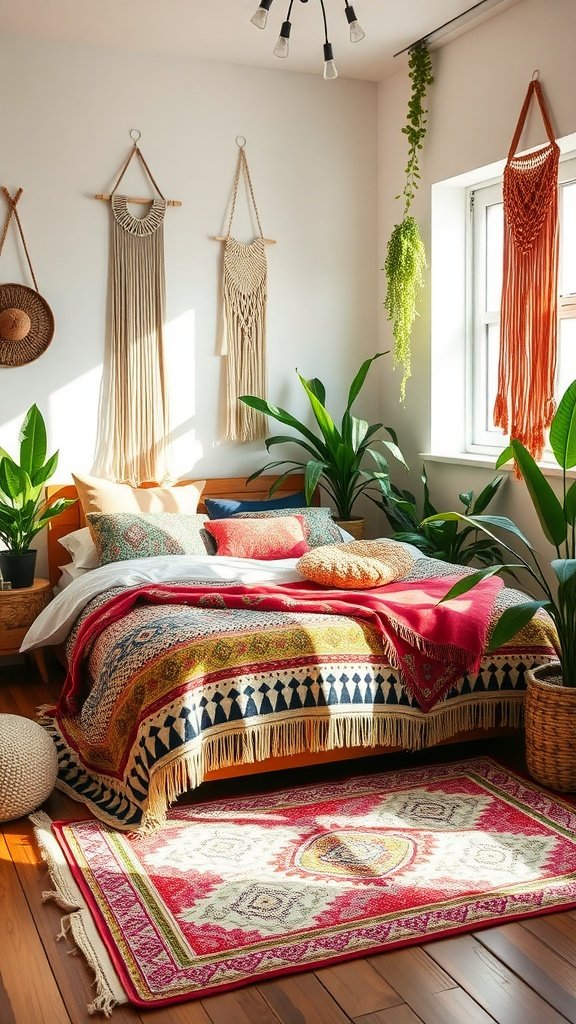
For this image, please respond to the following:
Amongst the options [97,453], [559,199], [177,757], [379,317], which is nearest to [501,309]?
[559,199]

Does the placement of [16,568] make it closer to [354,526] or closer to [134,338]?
[134,338]

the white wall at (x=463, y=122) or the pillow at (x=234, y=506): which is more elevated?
the white wall at (x=463, y=122)

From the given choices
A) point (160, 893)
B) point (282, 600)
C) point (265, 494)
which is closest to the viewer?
point (160, 893)

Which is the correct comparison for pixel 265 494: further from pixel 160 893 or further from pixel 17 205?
pixel 160 893

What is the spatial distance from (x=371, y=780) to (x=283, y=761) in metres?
0.32

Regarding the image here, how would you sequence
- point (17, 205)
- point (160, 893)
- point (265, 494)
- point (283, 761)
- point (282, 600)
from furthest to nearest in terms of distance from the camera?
point (265, 494) < point (17, 205) < point (282, 600) < point (283, 761) < point (160, 893)

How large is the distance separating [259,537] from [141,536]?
51 cm

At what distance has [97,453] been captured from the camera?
474 centimetres

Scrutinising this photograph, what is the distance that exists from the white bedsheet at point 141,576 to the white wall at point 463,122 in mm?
1223

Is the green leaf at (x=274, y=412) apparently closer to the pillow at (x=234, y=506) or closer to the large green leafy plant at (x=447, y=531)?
the pillow at (x=234, y=506)

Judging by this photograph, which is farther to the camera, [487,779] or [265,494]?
[265,494]

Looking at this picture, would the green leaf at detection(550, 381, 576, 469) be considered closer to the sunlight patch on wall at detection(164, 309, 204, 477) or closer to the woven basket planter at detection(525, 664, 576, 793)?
the woven basket planter at detection(525, 664, 576, 793)

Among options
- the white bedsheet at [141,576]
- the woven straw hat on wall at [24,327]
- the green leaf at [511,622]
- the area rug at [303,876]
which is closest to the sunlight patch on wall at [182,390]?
the woven straw hat on wall at [24,327]

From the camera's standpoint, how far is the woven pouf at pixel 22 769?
2.87m
